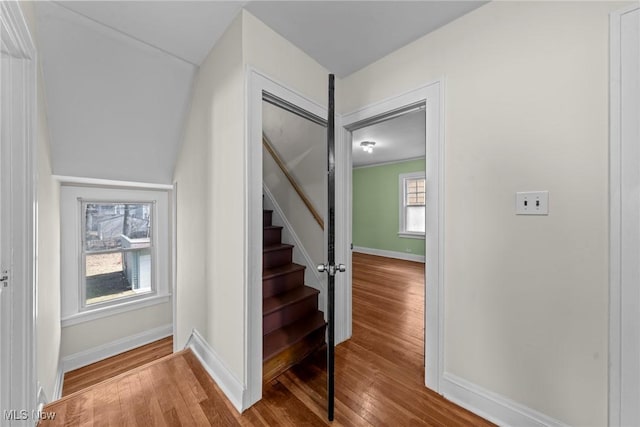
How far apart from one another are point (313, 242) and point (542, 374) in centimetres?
182

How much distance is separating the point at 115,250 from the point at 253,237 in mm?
2843

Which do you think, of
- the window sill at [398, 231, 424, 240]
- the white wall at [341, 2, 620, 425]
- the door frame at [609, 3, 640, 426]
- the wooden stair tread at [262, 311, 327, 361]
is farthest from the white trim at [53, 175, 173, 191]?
the window sill at [398, 231, 424, 240]

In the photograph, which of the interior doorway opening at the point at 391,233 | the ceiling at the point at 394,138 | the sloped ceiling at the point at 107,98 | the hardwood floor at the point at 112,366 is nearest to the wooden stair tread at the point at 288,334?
the interior doorway opening at the point at 391,233

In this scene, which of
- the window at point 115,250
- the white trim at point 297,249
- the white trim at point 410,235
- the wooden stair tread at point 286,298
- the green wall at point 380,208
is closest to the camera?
the wooden stair tread at point 286,298

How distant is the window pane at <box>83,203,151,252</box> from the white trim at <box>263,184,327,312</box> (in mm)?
1786

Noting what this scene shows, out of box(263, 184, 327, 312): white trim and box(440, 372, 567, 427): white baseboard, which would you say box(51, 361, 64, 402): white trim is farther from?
box(440, 372, 567, 427): white baseboard

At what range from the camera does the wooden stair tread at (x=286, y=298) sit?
185cm

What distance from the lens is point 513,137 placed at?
1.20m

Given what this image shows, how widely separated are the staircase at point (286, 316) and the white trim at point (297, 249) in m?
0.07

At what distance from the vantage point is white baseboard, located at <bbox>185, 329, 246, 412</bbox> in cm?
134

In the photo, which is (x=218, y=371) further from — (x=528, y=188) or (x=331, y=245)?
(x=528, y=188)

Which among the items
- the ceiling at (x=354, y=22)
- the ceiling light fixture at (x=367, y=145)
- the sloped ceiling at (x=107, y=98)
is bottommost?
the sloped ceiling at (x=107, y=98)

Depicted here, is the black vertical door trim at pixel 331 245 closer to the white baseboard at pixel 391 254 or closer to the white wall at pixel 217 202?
the white wall at pixel 217 202

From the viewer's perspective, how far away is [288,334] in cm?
184
